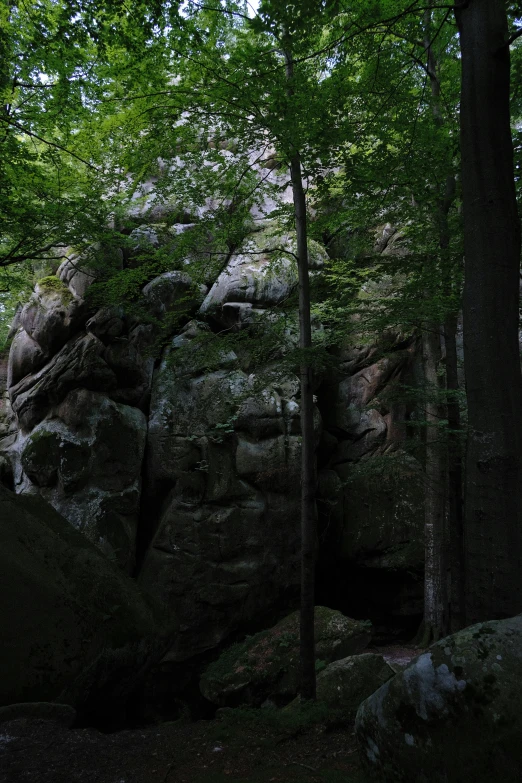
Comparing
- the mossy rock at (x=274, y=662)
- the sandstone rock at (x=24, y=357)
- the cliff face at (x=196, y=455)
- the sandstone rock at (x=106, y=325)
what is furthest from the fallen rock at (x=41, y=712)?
the sandstone rock at (x=24, y=357)

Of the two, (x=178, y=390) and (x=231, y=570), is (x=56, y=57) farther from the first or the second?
(x=231, y=570)

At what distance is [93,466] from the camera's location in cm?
1221

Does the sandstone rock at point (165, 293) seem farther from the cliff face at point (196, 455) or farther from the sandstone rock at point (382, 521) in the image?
the sandstone rock at point (382, 521)

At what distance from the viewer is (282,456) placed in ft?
41.3

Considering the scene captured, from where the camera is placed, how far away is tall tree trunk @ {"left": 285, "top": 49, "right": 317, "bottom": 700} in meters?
6.34

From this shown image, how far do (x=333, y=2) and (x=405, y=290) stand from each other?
13.7ft

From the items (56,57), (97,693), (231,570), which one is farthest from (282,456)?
(56,57)

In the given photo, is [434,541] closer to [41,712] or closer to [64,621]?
[64,621]

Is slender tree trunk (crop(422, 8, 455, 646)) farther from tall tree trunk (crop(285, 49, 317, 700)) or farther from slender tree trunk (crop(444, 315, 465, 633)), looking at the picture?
tall tree trunk (crop(285, 49, 317, 700))

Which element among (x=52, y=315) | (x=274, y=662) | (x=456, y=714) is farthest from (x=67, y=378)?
(x=456, y=714)

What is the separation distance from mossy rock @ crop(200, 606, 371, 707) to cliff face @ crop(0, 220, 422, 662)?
4.58 feet

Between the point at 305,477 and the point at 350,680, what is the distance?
10.3 feet

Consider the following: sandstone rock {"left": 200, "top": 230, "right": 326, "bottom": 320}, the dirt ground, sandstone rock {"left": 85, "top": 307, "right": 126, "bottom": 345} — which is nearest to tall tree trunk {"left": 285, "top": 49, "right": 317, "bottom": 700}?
the dirt ground

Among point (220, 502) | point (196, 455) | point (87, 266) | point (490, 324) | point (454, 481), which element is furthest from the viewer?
point (196, 455)
